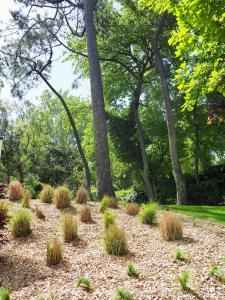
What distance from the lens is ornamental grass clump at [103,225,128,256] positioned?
172 inches

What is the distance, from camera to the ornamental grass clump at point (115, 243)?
14.3ft

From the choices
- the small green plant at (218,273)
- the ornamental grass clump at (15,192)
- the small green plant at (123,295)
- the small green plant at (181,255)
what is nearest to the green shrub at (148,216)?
the small green plant at (181,255)

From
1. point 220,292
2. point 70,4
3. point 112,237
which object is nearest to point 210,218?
point 112,237

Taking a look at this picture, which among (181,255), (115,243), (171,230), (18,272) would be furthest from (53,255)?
(171,230)

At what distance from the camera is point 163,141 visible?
1756 centimetres

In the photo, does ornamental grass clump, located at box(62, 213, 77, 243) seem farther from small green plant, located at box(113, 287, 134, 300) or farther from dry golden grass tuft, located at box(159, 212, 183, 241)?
small green plant, located at box(113, 287, 134, 300)

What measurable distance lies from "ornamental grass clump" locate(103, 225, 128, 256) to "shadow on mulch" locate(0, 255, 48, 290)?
0.95 m

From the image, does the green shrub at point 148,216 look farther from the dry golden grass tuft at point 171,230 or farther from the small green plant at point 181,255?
the small green plant at point 181,255

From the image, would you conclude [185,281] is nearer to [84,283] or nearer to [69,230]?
[84,283]

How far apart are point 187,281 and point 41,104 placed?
1094 inches

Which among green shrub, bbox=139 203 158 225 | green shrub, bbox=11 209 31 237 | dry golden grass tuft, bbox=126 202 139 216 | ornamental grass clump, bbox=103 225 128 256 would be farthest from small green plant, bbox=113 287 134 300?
dry golden grass tuft, bbox=126 202 139 216

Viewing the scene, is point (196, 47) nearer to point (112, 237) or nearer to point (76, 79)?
point (112, 237)

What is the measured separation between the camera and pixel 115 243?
4.38 metres

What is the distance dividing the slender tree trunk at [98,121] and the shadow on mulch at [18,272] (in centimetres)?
457
